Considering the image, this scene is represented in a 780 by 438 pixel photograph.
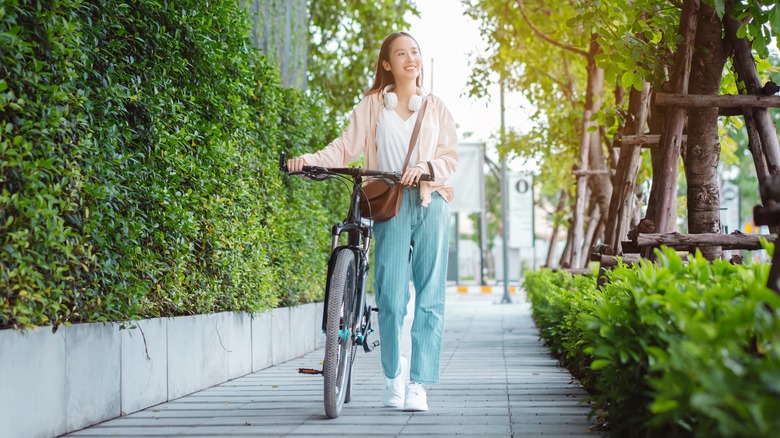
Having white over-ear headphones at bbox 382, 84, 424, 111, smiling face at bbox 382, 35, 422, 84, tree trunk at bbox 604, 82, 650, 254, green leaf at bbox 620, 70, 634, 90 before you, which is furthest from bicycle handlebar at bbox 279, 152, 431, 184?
tree trunk at bbox 604, 82, 650, 254

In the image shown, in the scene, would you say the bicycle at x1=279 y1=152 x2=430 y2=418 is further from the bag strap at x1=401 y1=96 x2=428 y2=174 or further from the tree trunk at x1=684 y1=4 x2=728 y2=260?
the tree trunk at x1=684 y1=4 x2=728 y2=260

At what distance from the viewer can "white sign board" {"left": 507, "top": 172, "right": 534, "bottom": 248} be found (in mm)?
28031

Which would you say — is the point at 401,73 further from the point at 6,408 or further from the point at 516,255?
the point at 516,255

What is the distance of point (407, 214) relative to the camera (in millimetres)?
5875

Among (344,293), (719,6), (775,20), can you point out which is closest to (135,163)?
(344,293)

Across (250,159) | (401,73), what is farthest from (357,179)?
(250,159)

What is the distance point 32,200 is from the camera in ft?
14.5

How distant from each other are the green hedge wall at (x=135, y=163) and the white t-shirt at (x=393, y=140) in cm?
125

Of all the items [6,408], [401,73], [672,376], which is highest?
[401,73]

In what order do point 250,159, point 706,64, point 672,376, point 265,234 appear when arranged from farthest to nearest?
point 265,234 < point 250,159 < point 706,64 < point 672,376

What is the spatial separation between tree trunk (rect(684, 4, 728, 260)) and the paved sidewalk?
4.63 feet

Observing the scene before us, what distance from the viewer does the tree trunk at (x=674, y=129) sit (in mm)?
7098

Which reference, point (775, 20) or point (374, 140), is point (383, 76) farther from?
point (775, 20)

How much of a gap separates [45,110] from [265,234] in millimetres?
4171
